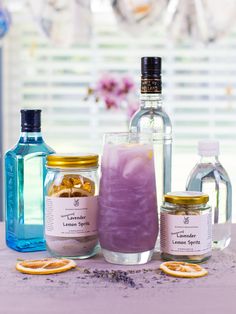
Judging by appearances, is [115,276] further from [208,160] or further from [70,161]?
[208,160]

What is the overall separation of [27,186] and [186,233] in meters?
0.30

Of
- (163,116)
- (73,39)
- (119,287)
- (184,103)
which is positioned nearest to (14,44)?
(73,39)

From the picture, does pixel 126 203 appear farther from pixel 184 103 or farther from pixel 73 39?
pixel 184 103

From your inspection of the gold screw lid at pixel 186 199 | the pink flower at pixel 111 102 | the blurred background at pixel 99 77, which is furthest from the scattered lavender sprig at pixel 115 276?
the blurred background at pixel 99 77

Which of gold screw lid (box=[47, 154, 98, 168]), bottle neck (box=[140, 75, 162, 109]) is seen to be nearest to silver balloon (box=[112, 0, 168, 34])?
bottle neck (box=[140, 75, 162, 109])

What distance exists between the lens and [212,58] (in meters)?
3.48

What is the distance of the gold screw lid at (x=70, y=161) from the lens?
1081 millimetres

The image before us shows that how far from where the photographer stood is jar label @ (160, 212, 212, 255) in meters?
1.05

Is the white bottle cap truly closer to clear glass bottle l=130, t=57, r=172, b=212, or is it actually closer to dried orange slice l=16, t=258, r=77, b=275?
clear glass bottle l=130, t=57, r=172, b=212

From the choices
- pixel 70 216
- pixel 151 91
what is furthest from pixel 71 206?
pixel 151 91

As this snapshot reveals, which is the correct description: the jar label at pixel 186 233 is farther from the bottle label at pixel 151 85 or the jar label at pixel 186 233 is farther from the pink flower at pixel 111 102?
the pink flower at pixel 111 102

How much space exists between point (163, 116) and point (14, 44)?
7.99 feet

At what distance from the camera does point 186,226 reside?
3.44 feet

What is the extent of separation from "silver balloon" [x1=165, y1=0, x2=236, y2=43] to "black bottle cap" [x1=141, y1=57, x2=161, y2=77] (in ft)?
6.31
